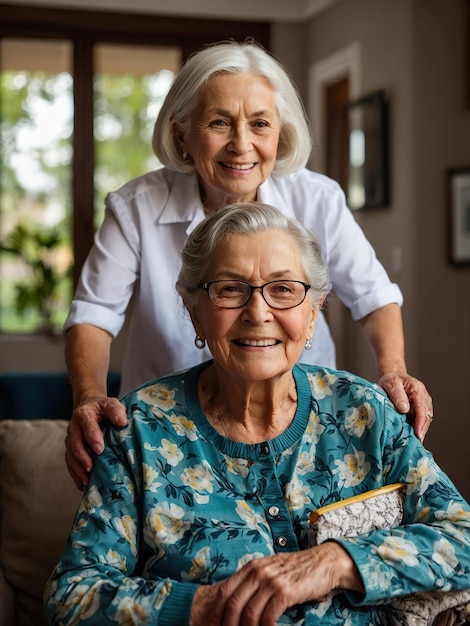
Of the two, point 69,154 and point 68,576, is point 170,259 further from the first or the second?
point 69,154

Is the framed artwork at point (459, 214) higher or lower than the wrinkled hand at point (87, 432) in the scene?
higher

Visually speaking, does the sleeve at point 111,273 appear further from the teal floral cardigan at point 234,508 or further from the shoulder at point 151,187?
the teal floral cardigan at point 234,508

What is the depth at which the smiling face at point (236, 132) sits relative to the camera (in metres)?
1.91

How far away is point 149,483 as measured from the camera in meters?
1.56

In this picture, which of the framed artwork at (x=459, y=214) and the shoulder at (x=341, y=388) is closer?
the shoulder at (x=341, y=388)

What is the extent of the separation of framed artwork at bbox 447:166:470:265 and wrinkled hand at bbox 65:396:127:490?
11.3 ft

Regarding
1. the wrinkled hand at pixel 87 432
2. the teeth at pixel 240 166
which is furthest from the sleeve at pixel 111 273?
the wrinkled hand at pixel 87 432

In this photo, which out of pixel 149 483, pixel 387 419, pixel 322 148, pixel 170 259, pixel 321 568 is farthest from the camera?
pixel 322 148

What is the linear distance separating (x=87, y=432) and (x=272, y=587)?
435mm

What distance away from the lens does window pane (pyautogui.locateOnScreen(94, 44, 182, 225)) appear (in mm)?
6316

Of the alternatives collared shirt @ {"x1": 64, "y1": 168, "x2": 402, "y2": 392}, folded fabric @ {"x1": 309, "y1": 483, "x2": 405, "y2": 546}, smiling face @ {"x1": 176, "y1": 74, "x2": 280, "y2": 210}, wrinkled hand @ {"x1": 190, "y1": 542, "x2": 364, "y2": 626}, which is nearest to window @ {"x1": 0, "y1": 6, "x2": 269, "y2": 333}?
collared shirt @ {"x1": 64, "y1": 168, "x2": 402, "y2": 392}

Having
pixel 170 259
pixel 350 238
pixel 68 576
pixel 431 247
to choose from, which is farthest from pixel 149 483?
pixel 431 247

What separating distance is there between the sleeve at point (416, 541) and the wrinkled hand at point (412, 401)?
89 mm

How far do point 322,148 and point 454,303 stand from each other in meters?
1.69
